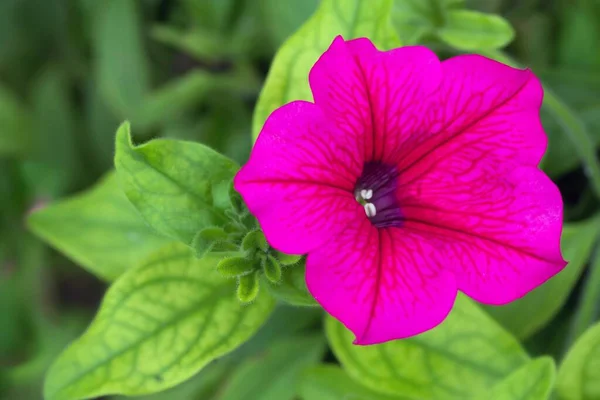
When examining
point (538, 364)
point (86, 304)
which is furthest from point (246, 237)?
point (86, 304)

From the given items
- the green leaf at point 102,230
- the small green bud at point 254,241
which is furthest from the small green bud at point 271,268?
the green leaf at point 102,230

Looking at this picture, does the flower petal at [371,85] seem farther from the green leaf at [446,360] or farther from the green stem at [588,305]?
the green stem at [588,305]

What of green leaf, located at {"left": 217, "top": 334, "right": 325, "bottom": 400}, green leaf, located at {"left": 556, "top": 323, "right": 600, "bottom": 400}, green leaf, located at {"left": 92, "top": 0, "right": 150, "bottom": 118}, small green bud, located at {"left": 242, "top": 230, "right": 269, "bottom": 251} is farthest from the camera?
green leaf, located at {"left": 92, "top": 0, "right": 150, "bottom": 118}

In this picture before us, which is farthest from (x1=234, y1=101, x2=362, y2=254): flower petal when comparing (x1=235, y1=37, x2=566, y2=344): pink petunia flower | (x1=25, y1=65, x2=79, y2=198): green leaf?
(x1=25, y1=65, x2=79, y2=198): green leaf

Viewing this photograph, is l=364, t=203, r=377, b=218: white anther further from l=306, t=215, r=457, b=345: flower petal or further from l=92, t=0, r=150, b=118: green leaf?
l=92, t=0, r=150, b=118: green leaf

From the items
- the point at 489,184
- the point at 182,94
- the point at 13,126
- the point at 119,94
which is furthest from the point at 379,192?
the point at 13,126

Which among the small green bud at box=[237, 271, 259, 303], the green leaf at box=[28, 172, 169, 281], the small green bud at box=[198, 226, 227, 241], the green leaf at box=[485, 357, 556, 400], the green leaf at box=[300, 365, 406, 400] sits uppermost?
the small green bud at box=[198, 226, 227, 241]
